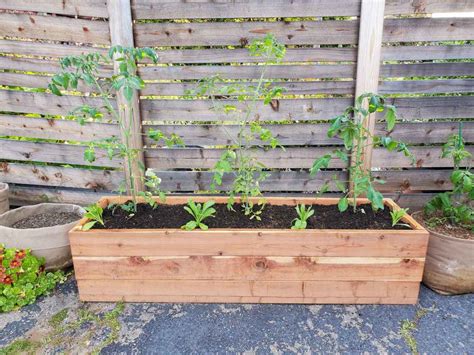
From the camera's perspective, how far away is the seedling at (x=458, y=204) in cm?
164

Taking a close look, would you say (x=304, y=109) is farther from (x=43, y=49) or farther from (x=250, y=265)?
(x=43, y=49)

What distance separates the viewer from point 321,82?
1.97m

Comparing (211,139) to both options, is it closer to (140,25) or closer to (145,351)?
(140,25)

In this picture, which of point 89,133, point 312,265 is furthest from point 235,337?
point 89,133

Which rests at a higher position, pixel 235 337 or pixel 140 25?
pixel 140 25

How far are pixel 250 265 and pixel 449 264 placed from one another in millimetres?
1046

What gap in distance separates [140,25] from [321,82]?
119cm

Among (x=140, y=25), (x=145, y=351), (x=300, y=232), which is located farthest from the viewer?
(x=140, y=25)

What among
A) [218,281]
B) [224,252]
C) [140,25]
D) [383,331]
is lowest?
[383,331]

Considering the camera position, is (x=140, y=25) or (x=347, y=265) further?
(x=140, y=25)

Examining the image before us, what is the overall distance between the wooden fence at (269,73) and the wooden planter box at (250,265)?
70 centimetres

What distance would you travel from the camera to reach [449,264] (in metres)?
1.61

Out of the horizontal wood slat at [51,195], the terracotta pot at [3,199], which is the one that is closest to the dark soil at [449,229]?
the horizontal wood slat at [51,195]

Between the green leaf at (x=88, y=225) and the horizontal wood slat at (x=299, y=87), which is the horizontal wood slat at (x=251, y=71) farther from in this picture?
the green leaf at (x=88, y=225)
